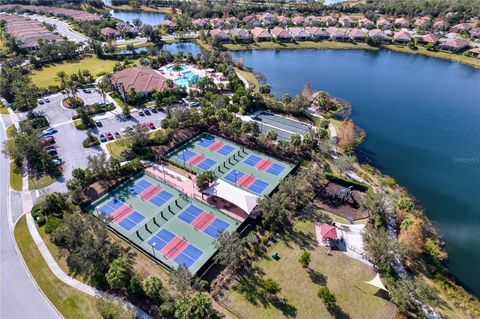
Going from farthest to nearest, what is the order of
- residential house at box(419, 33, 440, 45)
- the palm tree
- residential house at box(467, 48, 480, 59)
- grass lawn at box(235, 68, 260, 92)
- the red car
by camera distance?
residential house at box(419, 33, 440, 45) → residential house at box(467, 48, 480, 59) → grass lawn at box(235, 68, 260, 92) → the palm tree → the red car

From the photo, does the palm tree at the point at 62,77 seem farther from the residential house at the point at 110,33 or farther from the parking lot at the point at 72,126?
the residential house at the point at 110,33

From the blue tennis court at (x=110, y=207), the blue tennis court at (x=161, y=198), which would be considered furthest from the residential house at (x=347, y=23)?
the blue tennis court at (x=110, y=207)

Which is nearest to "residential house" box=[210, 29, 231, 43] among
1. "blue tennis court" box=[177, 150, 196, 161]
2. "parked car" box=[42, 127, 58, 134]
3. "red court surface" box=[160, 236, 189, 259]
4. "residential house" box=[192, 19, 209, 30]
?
"residential house" box=[192, 19, 209, 30]

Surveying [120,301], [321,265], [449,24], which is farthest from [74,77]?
[449,24]

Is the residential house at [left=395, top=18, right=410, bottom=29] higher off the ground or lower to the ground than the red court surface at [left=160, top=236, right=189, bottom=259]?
higher

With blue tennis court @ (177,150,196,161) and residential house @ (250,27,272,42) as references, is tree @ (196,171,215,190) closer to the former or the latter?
blue tennis court @ (177,150,196,161)

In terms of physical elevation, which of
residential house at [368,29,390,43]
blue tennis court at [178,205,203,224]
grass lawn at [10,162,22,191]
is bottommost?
grass lawn at [10,162,22,191]

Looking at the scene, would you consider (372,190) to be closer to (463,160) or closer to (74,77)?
(463,160)
